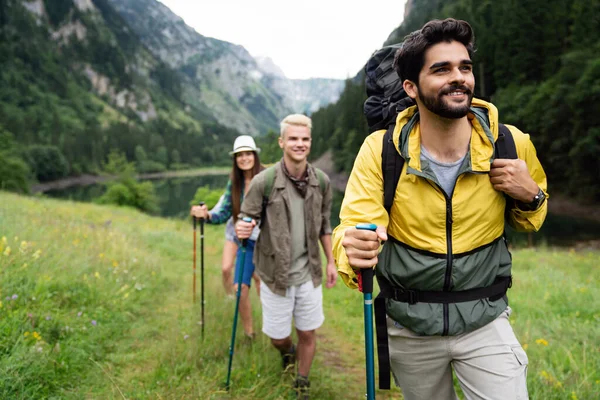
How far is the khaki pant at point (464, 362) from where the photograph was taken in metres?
2.01

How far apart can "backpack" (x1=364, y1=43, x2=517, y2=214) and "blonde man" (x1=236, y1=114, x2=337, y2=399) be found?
128 centimetres

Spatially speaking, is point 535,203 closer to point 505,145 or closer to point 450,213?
point 505,145

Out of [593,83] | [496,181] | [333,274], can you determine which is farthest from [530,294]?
[593,83]

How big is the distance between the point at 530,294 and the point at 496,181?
217 inches

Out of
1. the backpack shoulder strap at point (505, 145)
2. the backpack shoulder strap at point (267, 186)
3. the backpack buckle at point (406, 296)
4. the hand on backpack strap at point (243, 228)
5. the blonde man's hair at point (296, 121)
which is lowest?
the hand on backpack strap at point (243, 228)

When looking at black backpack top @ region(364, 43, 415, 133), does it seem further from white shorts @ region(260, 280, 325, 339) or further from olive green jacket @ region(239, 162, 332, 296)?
white shorts @ region(260, 280, 325, 339)

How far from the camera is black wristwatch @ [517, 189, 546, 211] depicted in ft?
6.68

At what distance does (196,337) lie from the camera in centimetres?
438

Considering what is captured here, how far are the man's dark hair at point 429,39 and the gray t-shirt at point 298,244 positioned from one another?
6.10ft

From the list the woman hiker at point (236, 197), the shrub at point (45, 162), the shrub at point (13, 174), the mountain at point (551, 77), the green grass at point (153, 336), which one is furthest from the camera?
the shrub at point (45, 162)

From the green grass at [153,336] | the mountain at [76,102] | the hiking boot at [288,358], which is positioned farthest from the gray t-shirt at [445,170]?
the mountain at [76,102]

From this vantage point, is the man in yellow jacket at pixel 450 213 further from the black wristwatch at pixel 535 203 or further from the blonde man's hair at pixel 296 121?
the blonde man's hair at pixel 296 121

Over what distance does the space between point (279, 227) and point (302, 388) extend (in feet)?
4.64

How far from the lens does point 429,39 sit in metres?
2.04
